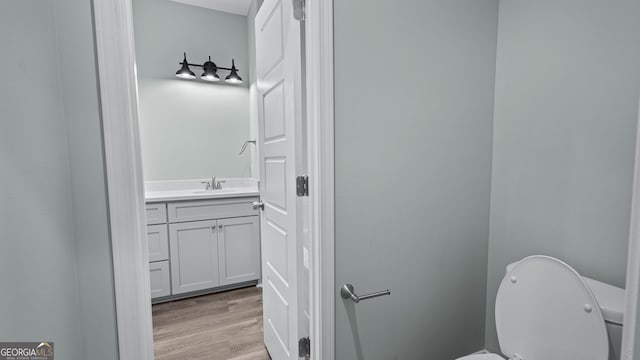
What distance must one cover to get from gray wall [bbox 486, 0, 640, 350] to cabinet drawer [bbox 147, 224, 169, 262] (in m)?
2.33

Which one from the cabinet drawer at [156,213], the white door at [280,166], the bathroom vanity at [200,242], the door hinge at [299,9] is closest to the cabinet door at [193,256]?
the bathroom vanity at [200,242]

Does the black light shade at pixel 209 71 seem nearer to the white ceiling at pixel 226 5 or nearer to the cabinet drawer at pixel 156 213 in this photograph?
the white ceiling at pixel 226 5

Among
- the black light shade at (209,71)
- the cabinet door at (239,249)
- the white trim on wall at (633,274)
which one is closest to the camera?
the white trim on wall at (633,274)

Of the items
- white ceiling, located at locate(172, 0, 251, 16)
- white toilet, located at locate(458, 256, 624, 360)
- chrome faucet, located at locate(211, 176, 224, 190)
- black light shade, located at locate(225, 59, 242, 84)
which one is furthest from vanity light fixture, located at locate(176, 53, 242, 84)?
white toilet, located at locate(458, 256, 624, 360)

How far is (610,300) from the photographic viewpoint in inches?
36.0

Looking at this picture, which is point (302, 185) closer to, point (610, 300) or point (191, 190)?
point (610, 300)

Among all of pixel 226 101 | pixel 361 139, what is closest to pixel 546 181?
pixel 361 139

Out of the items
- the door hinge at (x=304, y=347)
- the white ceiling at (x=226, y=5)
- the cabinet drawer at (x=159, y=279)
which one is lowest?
the cabinet drawer at (x=159, y=279)

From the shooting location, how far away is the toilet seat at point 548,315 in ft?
2.90

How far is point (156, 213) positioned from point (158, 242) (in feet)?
0.79

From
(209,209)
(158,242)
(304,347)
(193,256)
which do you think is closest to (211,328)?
(193,256)

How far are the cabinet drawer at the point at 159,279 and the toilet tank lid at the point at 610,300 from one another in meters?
2.61

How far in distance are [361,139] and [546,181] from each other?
895 mm

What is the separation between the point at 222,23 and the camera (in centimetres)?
279
